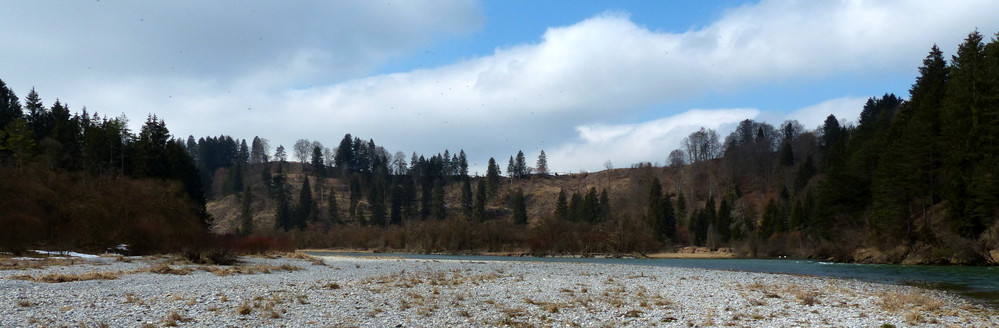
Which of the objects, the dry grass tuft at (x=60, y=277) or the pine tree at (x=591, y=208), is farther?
the pine tree at (x=591, y=208)

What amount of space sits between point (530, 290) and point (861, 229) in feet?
191

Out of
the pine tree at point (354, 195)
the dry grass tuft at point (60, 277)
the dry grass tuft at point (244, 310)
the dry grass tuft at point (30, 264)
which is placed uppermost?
the pine tree at point (354, 195)

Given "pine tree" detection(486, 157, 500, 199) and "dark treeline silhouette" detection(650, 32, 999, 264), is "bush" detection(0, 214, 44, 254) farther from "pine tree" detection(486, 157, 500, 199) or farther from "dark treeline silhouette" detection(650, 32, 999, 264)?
"pine tree" detection(486, 157, 500, 199)

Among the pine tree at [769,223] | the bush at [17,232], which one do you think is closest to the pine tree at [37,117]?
the bush at [17,232]

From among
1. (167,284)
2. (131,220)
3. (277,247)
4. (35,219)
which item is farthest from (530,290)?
(277,247)

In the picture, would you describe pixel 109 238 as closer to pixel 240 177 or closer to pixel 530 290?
pixel 530 290

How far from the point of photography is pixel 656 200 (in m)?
122

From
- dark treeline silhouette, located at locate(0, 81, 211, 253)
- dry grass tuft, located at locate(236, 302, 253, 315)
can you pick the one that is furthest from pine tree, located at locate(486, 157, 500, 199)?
dry grass tuft, located at locate(236, 302, 253, 315)

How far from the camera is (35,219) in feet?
126

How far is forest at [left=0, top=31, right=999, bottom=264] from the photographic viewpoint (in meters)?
44.7

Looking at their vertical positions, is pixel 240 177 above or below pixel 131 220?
above

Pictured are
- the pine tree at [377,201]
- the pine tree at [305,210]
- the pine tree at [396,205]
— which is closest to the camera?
the pine tree at [305,210]

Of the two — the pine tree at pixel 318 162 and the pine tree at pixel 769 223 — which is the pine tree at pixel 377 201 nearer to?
the pine tree at pixel 318 162

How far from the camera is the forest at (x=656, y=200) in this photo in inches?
1758
